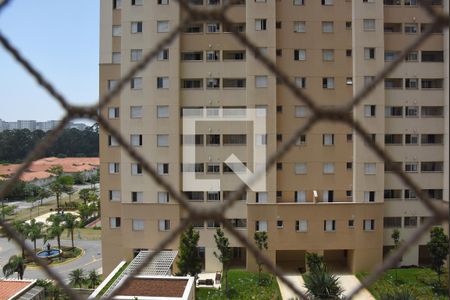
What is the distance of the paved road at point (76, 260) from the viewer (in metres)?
10.9

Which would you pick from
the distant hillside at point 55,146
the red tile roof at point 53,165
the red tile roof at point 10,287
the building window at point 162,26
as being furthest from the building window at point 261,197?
the distant hillside at point 55,146

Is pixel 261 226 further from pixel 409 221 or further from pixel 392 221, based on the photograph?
pixel 409 221

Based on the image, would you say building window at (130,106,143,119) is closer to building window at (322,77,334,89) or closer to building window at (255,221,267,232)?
building window at (255,221,267,232)

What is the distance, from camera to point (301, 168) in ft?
28.7

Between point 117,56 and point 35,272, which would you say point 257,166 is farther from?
point 35,272

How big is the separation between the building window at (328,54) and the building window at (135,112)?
13.7 feet

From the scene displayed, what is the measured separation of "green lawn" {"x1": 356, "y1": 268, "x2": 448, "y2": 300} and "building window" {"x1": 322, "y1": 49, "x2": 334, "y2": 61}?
472 centimetres

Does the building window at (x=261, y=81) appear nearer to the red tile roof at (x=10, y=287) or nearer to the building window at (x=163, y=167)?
the building window at (x=163, y=167)

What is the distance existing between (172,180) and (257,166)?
189cm

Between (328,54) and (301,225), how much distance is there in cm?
379

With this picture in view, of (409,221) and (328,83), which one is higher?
(328,83)

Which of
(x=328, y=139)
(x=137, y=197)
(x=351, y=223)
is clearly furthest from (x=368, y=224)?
(x=137, y=197)

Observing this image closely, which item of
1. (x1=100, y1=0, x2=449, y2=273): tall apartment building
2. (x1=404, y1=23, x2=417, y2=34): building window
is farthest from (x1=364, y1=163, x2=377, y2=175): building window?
(x1=404, y1=23, x2=417, y2=34): building window

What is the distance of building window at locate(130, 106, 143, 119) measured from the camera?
8617mm
